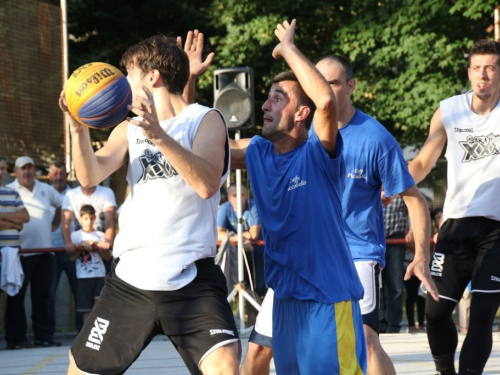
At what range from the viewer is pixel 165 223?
4273 millimetres

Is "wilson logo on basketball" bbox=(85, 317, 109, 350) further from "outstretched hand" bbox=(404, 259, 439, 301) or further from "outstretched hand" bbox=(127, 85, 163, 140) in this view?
"outstretched hand" bbox=(404, 259, 439, 301)

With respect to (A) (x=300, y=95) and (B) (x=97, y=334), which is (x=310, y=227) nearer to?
(A) (x=300, y=95)

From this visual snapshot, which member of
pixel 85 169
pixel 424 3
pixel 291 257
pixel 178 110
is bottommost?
pixel 291 257

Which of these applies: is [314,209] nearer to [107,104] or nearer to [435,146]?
[107,104]

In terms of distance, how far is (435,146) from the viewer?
632 cm

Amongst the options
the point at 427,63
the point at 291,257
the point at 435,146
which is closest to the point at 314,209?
the point at 291,257

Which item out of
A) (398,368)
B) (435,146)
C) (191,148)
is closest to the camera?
(191,148)

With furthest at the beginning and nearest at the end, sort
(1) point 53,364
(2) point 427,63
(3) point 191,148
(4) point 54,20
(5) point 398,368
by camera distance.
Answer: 1. (2) point 427,63
2. (4) point 54,20
3. (1) point 53,364
4. (5) point 398,368
5. (3) point 191,148

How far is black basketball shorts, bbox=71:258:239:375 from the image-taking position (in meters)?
4.21

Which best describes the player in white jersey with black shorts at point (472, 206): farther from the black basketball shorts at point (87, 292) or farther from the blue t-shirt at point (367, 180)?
the black basketball shorts at point (87, 292)

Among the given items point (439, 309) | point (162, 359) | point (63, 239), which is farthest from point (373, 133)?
point (63, 239)

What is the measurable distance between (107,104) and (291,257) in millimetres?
1141

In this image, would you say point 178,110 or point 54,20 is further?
point 54,20

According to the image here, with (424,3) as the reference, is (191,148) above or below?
below
